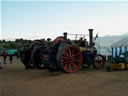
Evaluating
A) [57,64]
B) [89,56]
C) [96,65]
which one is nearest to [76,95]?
[57,64]

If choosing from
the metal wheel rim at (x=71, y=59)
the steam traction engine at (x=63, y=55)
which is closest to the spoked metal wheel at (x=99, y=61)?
the steam traction engine at (x=63, y=55)

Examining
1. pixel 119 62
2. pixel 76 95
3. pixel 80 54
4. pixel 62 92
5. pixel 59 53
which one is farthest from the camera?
pixel 119 62

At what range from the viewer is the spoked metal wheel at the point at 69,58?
736 centimetres

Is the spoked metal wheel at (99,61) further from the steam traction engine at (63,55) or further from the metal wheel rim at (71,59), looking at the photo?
the metal wheel rim at (71,59)

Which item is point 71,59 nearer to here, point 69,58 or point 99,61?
point 69,58

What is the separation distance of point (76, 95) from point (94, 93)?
21.8 inches

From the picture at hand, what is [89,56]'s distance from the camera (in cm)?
918

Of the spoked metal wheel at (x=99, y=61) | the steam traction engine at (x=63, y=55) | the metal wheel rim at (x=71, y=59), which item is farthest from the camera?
the spoked metal wheel at (x=99, y=61)

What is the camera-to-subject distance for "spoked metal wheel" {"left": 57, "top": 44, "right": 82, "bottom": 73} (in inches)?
290

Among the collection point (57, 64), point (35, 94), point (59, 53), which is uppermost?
point (59, 53)

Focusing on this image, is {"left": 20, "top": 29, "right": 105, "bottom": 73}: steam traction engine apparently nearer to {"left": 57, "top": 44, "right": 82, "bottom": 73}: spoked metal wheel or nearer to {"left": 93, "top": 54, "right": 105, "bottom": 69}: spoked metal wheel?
{"left": 57, "top": 44, "right": 82, "bottom": 73}: spoked metal wheel

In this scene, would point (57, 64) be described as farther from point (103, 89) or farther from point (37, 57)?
point (103, 89)

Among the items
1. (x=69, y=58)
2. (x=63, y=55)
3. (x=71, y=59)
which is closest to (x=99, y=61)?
(x=71, y=59)

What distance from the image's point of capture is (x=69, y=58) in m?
7.93
